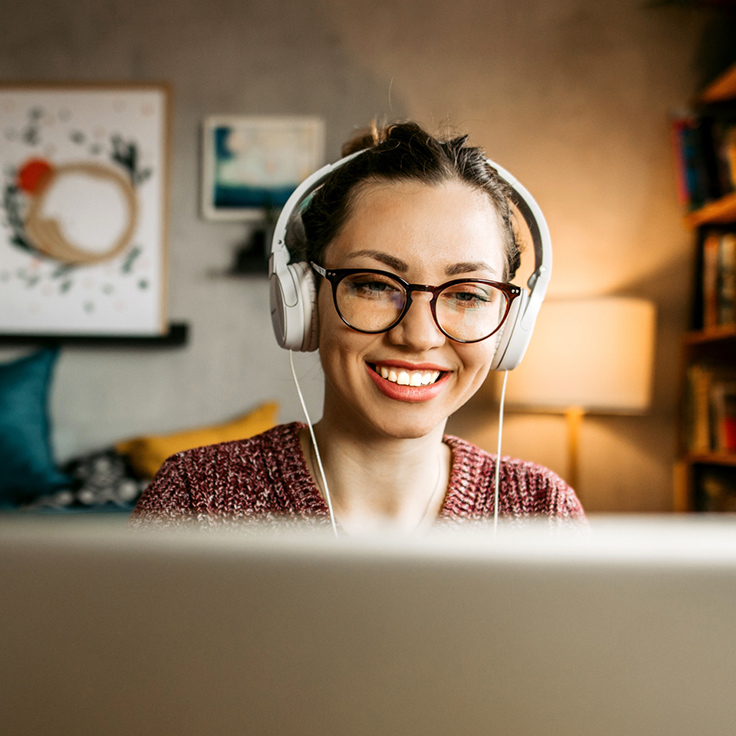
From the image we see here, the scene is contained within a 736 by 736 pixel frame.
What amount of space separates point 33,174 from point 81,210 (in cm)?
25

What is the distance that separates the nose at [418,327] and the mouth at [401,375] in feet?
0.09

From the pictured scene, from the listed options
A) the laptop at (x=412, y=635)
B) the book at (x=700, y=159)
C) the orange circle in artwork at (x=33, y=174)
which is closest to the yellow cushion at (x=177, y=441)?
the orange circle in artwork at (x=33, y=174)

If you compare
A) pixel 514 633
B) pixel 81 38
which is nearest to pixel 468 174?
pixel 514 633

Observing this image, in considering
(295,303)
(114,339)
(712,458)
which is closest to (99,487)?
(114,339)

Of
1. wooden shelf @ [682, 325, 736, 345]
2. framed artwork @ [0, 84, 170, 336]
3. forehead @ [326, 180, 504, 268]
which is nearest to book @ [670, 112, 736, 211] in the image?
wooden shelf @ [682, 325, 736, 345]

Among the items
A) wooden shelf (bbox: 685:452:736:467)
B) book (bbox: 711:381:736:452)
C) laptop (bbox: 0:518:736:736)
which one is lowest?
wooden shelf (bbox: 685:452:736:467)

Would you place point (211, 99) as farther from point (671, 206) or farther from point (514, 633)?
point (514, 633)

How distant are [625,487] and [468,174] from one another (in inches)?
91.2

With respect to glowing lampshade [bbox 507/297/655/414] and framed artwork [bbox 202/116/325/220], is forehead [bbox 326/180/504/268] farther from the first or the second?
framed artwork [bbox 202/116/325/220]

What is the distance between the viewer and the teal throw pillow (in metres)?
2.37

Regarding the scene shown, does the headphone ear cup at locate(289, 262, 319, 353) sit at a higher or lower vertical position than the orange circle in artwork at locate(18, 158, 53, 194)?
lower

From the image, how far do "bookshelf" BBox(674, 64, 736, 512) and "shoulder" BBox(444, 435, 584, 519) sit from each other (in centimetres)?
179

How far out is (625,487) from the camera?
280 cm

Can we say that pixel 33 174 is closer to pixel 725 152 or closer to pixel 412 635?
pixel 725 152
